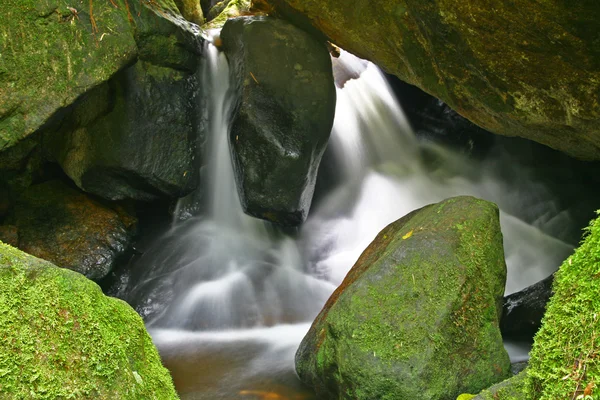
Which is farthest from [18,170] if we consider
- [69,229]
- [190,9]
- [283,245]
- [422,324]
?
[190,9]

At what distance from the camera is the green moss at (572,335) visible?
1.50 m

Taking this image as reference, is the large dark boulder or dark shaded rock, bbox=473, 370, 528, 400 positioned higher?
the large dark boulder

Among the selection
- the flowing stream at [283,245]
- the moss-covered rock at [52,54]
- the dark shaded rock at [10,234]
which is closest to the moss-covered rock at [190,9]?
the flowing stream at [283,245]

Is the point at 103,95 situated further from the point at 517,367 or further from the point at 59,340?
the point at 517,367

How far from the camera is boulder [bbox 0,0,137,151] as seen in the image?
4.05 meters

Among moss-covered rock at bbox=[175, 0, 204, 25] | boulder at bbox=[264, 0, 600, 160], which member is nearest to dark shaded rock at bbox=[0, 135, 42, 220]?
boulder at bbox=[264, 0, 600, 160]

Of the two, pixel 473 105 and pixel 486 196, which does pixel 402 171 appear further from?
pixel 473 105

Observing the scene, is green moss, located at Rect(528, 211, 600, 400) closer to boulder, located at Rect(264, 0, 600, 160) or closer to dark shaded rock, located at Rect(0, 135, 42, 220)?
boulder, located at Rect(264, 0, 600, 160)

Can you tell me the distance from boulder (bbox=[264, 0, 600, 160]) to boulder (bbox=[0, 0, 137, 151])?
2.38 meters

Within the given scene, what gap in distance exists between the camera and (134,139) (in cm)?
564

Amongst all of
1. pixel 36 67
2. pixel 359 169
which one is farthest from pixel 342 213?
pixel 36 67

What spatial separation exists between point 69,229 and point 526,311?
18.1 ft

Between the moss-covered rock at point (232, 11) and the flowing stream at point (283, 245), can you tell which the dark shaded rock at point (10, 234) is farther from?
the moss-covered rock at point (232, 11)

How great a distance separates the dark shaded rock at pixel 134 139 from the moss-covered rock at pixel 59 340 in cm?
393
